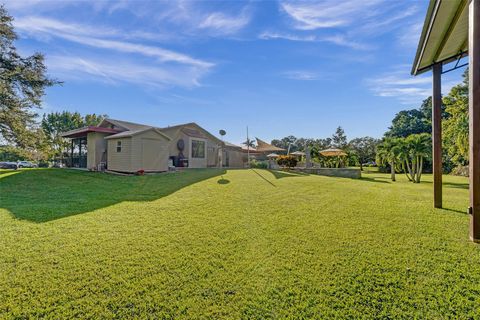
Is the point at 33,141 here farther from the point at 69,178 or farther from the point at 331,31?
the point at 331,31

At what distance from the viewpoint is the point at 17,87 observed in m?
17.4

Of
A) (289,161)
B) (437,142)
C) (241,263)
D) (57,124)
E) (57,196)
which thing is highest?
(57,124)

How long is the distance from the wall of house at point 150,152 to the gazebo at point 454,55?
12.9 meters

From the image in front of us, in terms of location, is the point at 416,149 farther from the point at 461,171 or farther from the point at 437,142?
the point at 461,171

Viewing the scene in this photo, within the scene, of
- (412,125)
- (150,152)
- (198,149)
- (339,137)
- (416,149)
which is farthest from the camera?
(339,137)

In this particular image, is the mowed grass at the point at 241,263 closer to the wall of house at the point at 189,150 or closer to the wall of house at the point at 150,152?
the wall of house at the point at 150,152

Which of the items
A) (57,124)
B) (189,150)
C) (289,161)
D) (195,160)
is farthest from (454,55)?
(57,124)

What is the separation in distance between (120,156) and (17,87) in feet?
38.1

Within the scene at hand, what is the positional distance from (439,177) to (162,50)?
40.5 ft

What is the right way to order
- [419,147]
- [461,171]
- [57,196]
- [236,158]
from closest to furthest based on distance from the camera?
[57,196] < [419,147] < [461,171] < [236,158]

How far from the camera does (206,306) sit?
234 centimetres

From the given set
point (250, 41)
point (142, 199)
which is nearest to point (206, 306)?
point (142, 199)

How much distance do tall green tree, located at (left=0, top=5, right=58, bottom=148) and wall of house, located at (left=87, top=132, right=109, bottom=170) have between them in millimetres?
6425

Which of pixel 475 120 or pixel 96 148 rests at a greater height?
pixel 96 148
